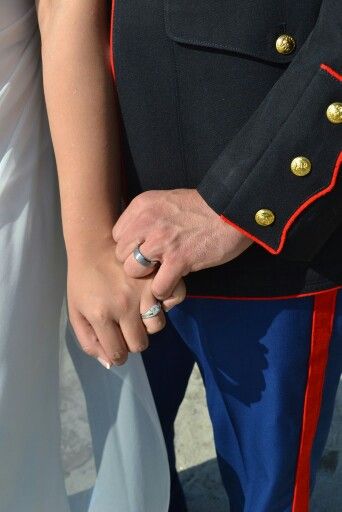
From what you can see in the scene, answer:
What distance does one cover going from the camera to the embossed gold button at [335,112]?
862 mm

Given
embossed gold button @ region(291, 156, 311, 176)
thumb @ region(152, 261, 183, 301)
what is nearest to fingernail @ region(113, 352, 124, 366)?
thumb @ region(152, 261, 183, 301)

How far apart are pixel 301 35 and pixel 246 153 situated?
0.47 ft

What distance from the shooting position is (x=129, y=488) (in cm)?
121

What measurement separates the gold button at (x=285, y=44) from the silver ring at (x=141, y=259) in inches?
11.0

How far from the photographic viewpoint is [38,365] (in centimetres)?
113

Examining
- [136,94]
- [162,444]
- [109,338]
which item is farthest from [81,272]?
[162,444]

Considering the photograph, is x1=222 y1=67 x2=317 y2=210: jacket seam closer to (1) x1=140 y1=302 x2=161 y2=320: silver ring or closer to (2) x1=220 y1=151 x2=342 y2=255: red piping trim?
(2) x1=220 y1=151 x2=342 y2=255: red piping trim

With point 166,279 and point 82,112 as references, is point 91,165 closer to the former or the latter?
point 82,112

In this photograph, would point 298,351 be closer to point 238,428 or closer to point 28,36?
point 238,428

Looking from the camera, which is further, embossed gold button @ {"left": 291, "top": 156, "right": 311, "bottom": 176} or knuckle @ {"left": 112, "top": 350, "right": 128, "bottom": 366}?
knuckle @ {"left": 112, "top": 350, "right": 128, "bottom": 366}

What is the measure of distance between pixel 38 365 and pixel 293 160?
0.48 meters

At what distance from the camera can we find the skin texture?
99 centimetres

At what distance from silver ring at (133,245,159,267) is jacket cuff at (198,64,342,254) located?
0.10 m

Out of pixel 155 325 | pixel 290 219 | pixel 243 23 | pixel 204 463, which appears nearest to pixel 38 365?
pixel 155 325
